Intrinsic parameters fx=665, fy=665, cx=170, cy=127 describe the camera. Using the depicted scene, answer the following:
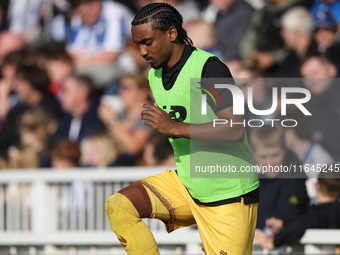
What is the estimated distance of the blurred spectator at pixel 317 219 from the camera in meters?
5.37

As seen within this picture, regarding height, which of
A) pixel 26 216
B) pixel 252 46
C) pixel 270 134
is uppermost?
pixel 252 46

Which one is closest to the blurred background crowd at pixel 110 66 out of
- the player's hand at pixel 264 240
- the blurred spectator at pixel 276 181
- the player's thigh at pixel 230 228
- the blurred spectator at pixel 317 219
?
the blurred spectator at pixel 276 181

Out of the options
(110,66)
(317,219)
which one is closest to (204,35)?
(110,66)

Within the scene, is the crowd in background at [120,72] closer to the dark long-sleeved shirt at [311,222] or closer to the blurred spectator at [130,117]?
the blurred spectator at [130,117]

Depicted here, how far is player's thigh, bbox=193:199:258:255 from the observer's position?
413 cm

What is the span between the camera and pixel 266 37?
746cm

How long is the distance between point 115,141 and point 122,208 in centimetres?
314

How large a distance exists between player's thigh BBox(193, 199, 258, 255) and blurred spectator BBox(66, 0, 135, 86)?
13.5 ft

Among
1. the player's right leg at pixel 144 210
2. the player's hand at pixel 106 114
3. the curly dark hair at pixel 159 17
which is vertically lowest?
the player's right leg at pixel 144 210

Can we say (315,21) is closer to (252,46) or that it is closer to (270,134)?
(252,46)

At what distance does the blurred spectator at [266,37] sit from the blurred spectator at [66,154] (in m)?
2.16

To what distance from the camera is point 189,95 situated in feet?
13.4

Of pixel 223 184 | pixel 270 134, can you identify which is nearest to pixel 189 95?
pixel 223 184

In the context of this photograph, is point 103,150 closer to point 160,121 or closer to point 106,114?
point 106,114
